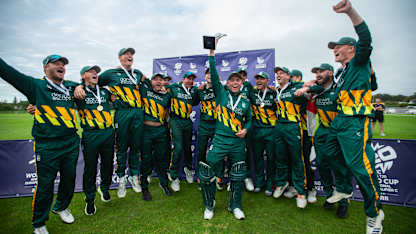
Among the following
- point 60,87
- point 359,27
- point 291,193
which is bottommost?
point 291,193

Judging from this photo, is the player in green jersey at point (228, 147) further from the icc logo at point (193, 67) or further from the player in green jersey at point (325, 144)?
the icc logo at point (193, 67)

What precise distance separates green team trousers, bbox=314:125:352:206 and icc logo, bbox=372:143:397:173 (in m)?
1.40

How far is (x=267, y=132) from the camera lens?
4445 millimetres

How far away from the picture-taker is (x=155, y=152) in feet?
14.8

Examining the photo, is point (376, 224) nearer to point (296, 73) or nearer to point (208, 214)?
point (208, 214)

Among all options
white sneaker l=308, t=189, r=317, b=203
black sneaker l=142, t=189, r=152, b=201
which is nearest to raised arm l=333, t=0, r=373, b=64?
white sneaker l=308, t=189, r=317, b=203

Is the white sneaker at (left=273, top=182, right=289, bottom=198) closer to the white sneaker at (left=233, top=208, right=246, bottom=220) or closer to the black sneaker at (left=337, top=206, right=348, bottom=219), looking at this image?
the black sneaker at (left=337, top=206, right=348, bottom=219)

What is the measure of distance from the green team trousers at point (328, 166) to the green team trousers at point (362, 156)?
15.0 inches

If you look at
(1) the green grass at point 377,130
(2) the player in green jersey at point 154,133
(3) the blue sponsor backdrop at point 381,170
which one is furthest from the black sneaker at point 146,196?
(1) the green grass at point 377,130

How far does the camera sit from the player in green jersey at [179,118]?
4.79 m

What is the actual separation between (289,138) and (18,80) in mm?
4918

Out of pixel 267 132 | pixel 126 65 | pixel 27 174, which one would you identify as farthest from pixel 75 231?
pixel 267 132

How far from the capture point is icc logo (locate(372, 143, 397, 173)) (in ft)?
13.5

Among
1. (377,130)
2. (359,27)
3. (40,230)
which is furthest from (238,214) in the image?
(377,130)
